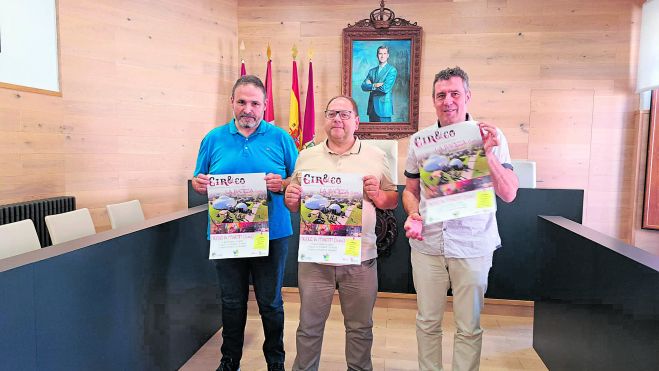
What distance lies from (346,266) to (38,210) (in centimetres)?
239

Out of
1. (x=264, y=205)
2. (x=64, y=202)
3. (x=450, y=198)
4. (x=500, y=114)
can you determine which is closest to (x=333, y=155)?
(x=264, y=205)

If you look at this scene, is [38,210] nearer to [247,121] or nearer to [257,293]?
[257,293]

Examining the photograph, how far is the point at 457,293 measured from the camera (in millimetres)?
1788

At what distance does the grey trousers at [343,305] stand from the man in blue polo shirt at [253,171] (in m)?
0.27

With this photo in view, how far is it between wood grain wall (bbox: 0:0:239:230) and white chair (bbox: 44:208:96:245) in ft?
3.06

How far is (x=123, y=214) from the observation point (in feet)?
9.68

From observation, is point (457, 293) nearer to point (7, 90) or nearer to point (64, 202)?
point (64, 202)

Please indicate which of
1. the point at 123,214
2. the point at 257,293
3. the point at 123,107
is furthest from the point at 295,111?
the point at 257,293

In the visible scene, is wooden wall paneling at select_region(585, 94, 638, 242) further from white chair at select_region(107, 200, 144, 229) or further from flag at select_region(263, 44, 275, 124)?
white chair at select_region(107, 200, 144, 229)

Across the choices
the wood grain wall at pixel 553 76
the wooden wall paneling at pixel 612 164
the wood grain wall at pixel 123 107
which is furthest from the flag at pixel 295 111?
the wooden wall paneling at pixel 612 164

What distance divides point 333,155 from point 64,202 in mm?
2456

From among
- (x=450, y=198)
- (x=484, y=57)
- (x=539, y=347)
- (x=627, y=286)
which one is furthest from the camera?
(x=484, y=57)

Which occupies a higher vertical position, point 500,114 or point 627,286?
point 500,114

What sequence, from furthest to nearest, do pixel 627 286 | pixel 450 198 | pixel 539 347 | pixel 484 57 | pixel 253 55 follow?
1. pixel 253 55
2. pixel 484 57
3. pixel 539 347
4. pixel 450 198
5. pixel 627 286
